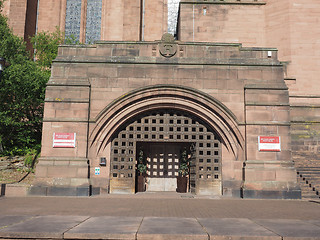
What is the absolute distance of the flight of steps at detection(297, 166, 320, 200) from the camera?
1252 cm

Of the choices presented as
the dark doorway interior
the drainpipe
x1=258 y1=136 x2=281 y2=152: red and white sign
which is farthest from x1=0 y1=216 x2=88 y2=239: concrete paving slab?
the drainpipe

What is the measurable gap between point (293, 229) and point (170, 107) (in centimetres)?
879

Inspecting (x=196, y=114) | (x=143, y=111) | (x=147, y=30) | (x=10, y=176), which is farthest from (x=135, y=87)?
(x=147, y=30)

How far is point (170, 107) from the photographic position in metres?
13.7

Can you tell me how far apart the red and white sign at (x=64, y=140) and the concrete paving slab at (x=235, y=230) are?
812 cm

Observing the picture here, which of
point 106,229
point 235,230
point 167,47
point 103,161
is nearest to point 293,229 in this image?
point 235,230

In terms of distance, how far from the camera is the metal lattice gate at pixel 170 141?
44.0 ft

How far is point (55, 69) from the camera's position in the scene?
1348 centimetres

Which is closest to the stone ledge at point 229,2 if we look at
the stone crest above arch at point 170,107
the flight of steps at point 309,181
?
the stone crest above arch at point 170,107

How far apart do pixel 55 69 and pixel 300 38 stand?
15.1m

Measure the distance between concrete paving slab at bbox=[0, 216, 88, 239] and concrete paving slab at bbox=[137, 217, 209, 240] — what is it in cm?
146

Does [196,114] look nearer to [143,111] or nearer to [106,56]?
[143,111]

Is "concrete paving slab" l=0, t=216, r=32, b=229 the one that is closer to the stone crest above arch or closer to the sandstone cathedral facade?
the sandstone cathedral facade

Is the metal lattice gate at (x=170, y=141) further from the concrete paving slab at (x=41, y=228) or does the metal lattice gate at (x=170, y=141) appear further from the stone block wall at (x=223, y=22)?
the stone block wall at (x=223, y=22)
